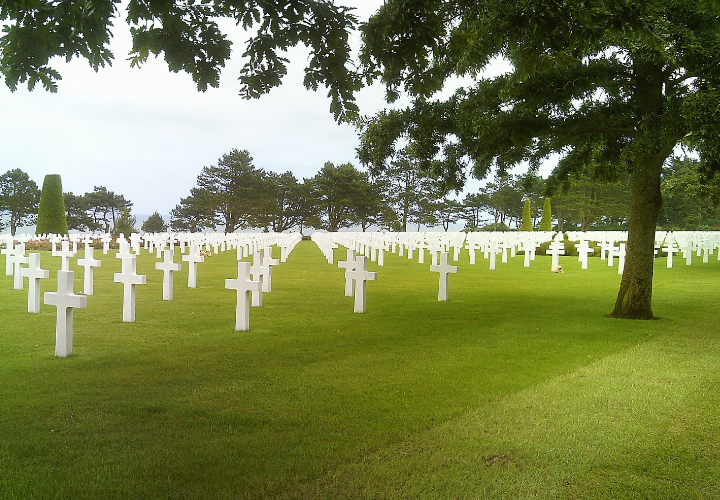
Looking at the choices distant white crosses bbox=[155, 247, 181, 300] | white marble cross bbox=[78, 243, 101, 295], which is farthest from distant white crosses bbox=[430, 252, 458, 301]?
white marble cross bbox=[78, 243, 101, 295]

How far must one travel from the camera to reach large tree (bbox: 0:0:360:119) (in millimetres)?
4160

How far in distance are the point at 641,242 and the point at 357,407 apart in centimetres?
692

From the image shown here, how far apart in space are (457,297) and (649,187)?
4480mm

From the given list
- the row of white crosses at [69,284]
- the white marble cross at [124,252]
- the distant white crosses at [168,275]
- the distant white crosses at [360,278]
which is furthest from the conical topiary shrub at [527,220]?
the distant white crosses at [168,275]

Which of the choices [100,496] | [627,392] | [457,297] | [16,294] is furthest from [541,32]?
[16,294]

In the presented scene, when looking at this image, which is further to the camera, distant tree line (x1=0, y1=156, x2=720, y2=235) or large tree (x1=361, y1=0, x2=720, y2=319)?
distant tree line (x1=0, y1=156, x2=720, y2=235)

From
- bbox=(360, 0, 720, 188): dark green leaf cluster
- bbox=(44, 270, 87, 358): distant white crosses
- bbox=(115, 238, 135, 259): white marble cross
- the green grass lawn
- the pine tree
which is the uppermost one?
bbox=(360, 0, 720, 188): dark green leaf cluster

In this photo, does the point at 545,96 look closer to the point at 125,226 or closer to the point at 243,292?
the point at 243,292

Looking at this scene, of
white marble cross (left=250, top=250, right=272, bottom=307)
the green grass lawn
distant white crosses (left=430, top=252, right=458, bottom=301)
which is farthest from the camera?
distant white crosses (left=430, top=252, right=458, bottom=301)

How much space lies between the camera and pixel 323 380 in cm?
552

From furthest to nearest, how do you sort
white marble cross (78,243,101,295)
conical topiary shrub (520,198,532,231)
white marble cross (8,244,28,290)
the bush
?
1. conical topiary shrub (520,198,532,231)
2. the bush
3. white marble cross (8,244,28,290)
4. white marble cross (78,243,101,295)

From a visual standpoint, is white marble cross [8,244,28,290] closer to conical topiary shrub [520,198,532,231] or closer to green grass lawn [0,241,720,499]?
green grass lawn [0,241,720,499]

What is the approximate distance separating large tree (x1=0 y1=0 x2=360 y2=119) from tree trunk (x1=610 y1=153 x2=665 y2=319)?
647 centimetres

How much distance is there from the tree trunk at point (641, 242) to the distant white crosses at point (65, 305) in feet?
27.0
